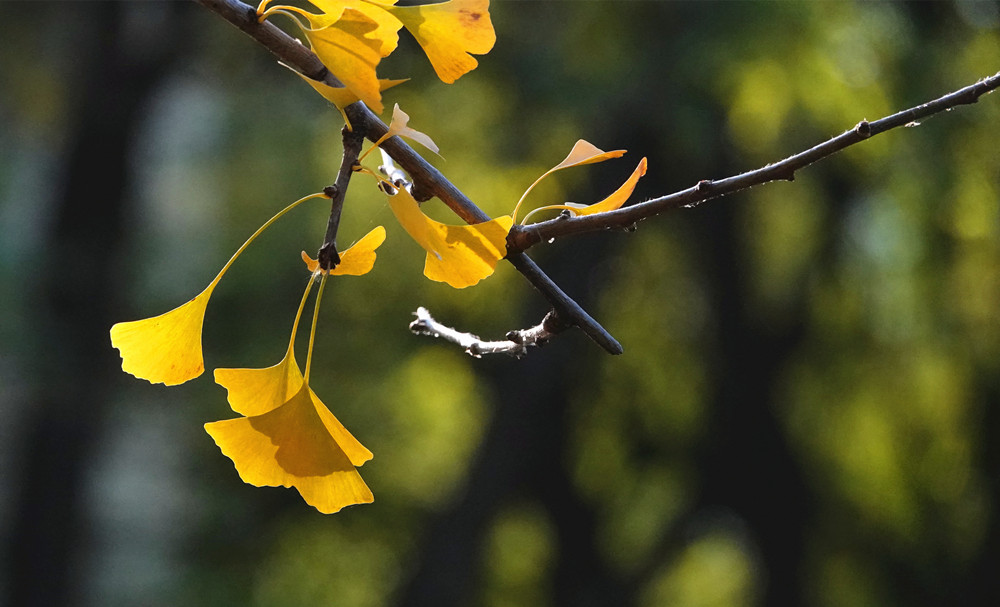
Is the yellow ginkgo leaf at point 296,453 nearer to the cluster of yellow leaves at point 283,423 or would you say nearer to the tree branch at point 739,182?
the cluster of yellow leaves at point 283,423

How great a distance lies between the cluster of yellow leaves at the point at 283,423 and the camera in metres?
0.41

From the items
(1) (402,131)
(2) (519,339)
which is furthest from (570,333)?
(1) (402,131)

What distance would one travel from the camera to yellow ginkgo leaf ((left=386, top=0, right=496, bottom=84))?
414mm

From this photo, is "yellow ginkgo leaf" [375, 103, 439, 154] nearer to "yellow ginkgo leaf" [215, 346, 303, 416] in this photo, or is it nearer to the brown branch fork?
the brown branch fork

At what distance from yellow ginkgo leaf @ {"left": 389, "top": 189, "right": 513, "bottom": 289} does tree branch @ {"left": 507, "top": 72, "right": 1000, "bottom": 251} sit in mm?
14

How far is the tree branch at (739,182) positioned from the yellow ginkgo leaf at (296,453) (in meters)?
0.14

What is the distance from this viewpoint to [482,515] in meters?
3.34

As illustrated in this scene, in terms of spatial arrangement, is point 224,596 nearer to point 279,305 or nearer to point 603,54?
point 279,305

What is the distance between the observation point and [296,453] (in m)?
0.41

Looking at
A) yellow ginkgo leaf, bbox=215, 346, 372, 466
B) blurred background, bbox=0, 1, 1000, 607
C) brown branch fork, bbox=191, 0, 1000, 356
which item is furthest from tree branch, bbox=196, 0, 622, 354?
blurred background, bbox=0, 1, 1000, 607

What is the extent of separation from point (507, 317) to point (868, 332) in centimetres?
143

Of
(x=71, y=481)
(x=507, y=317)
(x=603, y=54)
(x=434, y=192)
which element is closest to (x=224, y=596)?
(x=71, y=481)

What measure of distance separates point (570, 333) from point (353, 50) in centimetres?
295

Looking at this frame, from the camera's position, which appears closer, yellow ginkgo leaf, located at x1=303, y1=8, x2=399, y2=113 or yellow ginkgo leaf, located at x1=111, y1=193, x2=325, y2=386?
yellow ginkgo leaf, located at x1=303, y1=8, x2=399, y2=113
